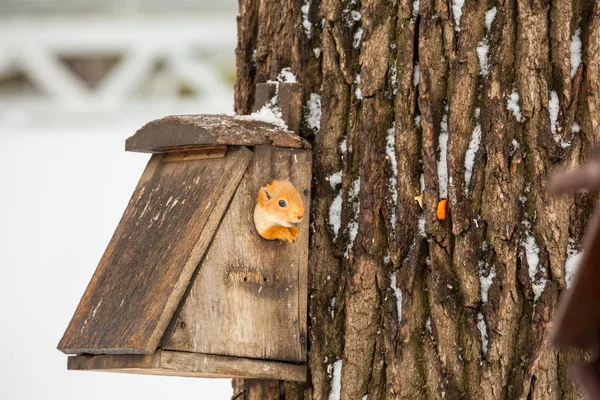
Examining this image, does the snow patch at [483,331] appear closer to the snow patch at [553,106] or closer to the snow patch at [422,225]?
the snow patch at [422,225]

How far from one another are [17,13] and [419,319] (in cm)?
576

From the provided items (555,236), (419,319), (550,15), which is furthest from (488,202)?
(550,15)

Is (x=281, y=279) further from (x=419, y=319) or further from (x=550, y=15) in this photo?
(x=550, y=15)

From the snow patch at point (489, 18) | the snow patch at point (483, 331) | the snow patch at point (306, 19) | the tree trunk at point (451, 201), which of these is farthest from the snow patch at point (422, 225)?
the snow patch at point (306, 19)

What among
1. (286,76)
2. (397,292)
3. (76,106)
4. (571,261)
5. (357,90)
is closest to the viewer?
(571,261)

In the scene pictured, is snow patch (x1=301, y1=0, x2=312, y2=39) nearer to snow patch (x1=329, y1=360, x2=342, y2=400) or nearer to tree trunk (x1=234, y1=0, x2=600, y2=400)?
tree trunk (x1=234, y1=0, x2=600, y2=400)

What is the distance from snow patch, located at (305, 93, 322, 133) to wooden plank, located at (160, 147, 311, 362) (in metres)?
0.09

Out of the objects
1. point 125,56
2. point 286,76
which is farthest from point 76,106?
point 286,76

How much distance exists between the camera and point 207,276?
6.47ft

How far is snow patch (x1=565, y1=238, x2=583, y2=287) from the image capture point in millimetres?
A: 1884

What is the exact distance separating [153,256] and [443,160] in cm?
69

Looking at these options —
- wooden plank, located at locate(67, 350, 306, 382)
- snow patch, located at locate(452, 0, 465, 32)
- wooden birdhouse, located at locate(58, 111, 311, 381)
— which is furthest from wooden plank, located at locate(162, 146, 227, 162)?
snow patch, located at locate(452, 0, 465, 32)

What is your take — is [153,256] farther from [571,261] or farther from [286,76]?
[571,261]

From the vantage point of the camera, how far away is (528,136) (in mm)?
1929
